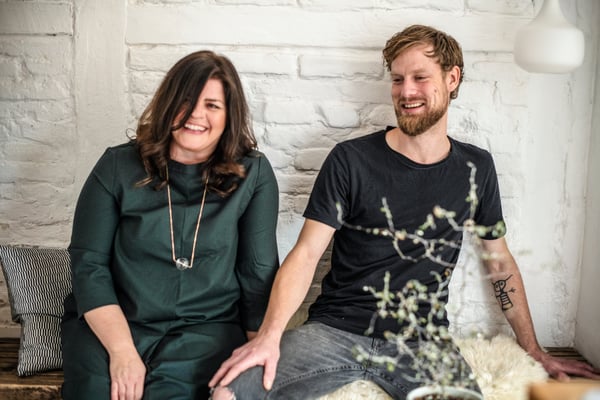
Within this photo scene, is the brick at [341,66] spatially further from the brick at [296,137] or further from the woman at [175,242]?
the woman at [175,242]

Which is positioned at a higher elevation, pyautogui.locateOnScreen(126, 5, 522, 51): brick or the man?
pyautogui.locateOnScreen(126, 5, 522, 51): brick

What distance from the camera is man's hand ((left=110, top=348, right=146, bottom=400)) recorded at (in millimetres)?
2082

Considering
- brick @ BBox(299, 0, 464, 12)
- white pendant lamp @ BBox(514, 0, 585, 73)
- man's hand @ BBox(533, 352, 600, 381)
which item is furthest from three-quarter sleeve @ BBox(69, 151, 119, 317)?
man's hand @ BBox(533, 352, 600, 381)

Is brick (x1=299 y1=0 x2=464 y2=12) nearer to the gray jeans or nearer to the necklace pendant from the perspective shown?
the necklace pendant

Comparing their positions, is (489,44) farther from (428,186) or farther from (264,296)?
(264,296)

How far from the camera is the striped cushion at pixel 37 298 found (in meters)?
2.34

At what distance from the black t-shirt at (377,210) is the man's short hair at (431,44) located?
0.96ft

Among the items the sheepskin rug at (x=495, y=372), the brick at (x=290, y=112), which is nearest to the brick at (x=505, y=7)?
the brick at (x=290, y=112)

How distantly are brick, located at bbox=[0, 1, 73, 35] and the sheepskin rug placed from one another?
149 centimetres

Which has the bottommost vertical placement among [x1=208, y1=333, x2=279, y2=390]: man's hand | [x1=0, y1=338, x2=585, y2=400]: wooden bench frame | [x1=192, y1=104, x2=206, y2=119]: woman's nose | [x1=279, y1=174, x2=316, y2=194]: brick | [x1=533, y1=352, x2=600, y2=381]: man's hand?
[x1=0, y1=338, x2=585, y2=400]: wooden bench frame

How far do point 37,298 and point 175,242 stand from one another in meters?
0.53

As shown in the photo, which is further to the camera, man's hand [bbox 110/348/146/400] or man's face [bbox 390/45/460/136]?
man's face [bbox 390/45/460/136]

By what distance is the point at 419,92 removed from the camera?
7.68 feet

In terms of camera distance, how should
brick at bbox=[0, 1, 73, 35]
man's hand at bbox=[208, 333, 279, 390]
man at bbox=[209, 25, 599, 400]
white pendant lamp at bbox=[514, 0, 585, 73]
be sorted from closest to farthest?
1. white pendant lamp at bbox=[514, 0, 585, 73]
2. man's hand at bbox=[208, 333, 279, 390]
3. man at bbox=[209, 25, 599, 400]
4. brick at bbox=[0, 1, 73, 35]
